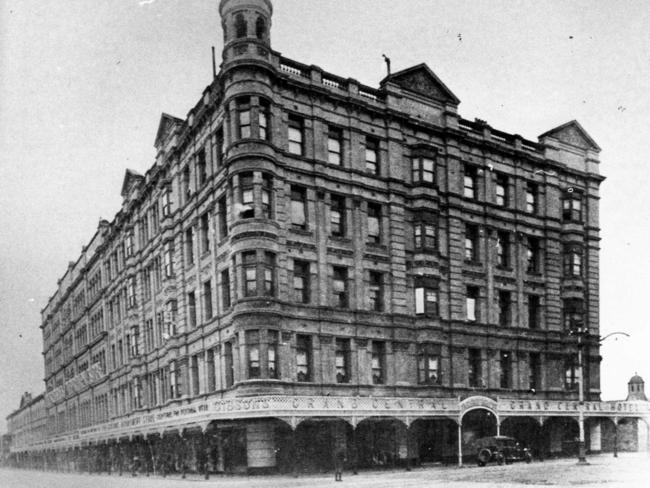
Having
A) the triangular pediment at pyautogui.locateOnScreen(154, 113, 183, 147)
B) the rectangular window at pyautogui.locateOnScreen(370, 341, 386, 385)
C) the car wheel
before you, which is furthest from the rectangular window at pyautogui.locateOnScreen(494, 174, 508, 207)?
the triangular pediment at pyautogui.locateOnScreen(154, 113, 183, 147)

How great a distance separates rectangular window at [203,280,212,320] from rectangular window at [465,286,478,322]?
1348 centimetres

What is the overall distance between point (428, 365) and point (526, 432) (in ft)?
26.8

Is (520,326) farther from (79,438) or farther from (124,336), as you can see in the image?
(79,438)

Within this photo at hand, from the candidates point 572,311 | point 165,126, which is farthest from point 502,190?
point 165,126

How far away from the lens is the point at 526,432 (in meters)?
39.8

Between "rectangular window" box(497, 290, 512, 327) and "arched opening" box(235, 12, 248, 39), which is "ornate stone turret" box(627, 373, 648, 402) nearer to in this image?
"rectangular window" box(497, 290, 512, 327)

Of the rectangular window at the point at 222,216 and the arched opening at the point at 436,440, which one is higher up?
the rectangular window at the point at 222,216

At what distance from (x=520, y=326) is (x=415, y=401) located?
11.2 m

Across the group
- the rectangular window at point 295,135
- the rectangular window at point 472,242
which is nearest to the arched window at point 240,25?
the rectangular window at point 295,135

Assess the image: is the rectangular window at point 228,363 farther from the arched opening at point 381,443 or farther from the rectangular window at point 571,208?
the rectangular window at point 571,208

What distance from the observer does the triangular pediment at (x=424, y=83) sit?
37844 millimetres

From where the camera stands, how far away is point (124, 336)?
51.5m

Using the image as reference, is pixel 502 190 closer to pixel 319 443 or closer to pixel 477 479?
pixel 319 443

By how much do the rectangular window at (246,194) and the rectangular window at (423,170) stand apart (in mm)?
9704
